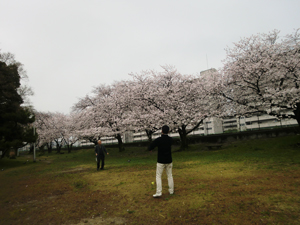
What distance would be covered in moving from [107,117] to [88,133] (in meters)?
4.25

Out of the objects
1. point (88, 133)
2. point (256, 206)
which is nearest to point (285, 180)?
point (256, 206)

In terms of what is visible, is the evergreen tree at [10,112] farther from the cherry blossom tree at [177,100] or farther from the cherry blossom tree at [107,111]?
the cherry blossom tree at [177,100]

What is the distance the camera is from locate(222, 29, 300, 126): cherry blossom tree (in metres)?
16.0

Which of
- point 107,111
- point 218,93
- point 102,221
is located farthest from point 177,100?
point 102,221

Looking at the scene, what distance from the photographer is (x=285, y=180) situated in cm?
732

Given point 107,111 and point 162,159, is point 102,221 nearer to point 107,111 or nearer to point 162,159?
point 162,159

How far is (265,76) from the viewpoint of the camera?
58.4 ft

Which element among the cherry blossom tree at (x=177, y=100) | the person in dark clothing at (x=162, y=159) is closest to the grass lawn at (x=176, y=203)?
the person in dark clothing at (x=162, y=159)

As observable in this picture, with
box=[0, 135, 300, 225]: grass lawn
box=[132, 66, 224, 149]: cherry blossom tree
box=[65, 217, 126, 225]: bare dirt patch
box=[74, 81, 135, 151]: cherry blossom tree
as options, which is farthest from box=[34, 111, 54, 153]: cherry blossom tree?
box=[65, 217, 126, 225]: bare dirt patch

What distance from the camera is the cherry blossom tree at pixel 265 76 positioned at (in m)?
16.0

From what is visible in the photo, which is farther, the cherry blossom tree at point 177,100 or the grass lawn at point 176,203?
the cherry blossom tree at point 177,100

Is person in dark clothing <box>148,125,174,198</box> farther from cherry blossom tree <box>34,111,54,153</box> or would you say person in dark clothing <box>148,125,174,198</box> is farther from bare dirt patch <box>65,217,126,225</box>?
cherry blossom tree <box>34,111,54,153</box>

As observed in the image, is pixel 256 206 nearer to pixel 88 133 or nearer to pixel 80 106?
pixel 88 133

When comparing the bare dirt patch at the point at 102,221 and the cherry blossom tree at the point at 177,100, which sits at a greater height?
the cherry blossom tree at the point at 177,100
